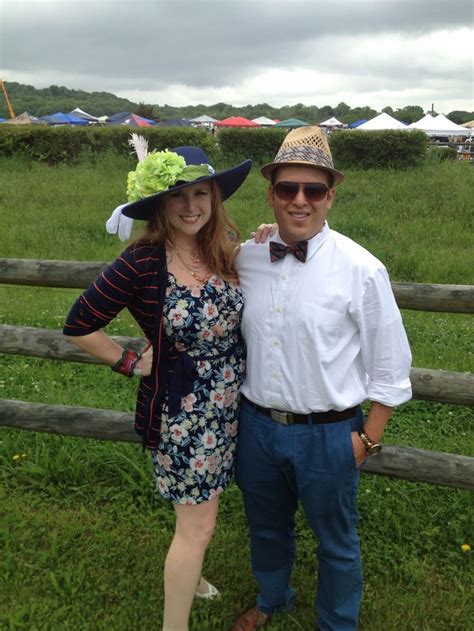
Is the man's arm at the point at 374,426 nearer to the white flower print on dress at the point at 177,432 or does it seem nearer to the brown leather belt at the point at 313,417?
the brown leather belt at the point at 313,417

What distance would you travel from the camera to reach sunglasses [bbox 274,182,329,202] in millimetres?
1912

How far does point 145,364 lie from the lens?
2.11 m

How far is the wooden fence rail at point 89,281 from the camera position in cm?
281

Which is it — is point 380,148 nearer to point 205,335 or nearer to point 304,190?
point 304,190

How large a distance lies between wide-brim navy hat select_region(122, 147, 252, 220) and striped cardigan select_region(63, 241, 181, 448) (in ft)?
0.38

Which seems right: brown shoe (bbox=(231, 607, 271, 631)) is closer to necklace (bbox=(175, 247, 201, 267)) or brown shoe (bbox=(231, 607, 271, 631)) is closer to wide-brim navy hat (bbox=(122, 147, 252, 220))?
necklace (bbox=(175, 247, 201, 267))

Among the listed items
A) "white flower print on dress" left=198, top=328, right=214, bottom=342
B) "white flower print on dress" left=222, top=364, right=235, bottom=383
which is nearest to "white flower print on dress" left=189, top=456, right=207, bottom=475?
"white flower print on dress" left=222, top=364, right=235, bottom=383

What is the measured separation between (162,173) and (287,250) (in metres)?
0.48

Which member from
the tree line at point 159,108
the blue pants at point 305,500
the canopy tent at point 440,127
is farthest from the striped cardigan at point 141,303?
the tree line at point 159,108

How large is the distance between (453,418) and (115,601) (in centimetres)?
249

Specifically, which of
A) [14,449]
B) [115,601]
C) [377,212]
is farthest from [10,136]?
[115,601]

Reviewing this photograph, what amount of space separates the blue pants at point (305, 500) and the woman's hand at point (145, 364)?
14.5 inches

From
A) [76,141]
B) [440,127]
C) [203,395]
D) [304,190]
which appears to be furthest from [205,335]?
[440,127]

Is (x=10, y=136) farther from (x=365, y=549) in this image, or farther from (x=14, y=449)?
(x=365, y=549)
